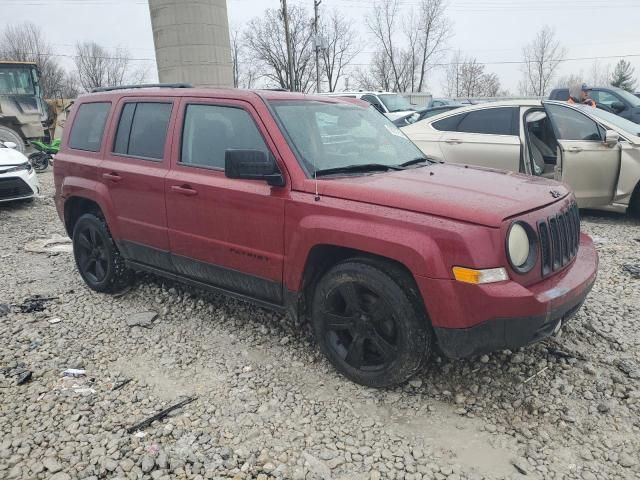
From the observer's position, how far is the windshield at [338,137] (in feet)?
11.3

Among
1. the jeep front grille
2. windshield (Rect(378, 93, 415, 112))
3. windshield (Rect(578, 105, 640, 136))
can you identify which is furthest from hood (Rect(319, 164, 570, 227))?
windshield (Rect(378, 93, 415, 112))

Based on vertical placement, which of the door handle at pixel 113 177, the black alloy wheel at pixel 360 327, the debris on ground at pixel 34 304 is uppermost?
the door handle at pixel 113 177

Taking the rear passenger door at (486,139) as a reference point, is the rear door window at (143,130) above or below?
above

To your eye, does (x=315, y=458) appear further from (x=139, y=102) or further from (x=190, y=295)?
(x=139, y=102)

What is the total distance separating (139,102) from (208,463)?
9.99 feet

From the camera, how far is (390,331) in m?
3.06

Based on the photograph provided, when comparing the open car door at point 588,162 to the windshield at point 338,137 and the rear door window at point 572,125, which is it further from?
the windshield at point 338,137

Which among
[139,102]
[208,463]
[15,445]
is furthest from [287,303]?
[139,102]

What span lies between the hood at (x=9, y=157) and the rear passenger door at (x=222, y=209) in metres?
6.20

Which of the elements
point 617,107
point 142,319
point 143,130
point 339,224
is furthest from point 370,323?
point 617,107

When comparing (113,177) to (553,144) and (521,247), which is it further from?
(553,144)

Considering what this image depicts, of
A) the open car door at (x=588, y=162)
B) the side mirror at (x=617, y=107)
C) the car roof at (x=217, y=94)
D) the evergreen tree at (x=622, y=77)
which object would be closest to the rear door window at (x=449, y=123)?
the open car door at (x=588, y=162)

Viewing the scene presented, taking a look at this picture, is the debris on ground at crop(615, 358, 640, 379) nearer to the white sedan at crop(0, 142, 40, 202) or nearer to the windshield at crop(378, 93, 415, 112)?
the white sedan at crop(0, 142, 40, 202)

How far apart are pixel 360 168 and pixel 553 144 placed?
495 centimetres
